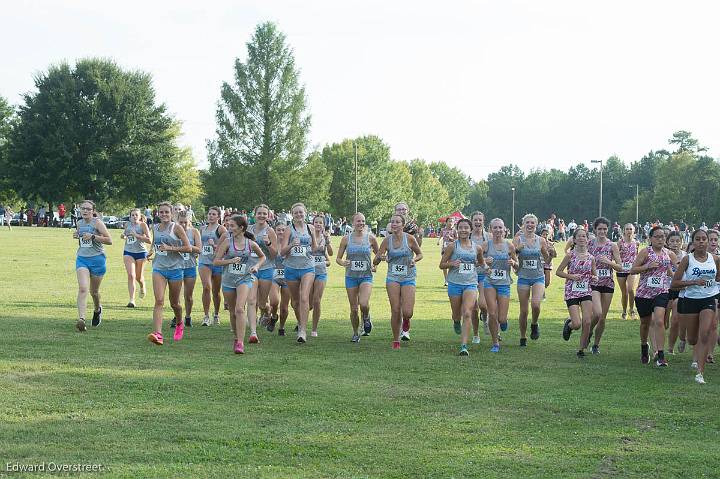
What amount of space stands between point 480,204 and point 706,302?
167556 mm

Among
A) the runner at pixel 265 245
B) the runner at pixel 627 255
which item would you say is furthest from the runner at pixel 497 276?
the runner at pixel 627 255

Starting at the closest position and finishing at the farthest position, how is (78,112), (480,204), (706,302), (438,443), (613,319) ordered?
(438,443)
(706,302)
(613,319)
(78,112)
(480,204)

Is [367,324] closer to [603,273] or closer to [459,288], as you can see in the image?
[459,288]

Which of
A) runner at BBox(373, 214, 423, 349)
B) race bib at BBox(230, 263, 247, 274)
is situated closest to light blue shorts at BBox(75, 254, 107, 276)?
race bib at BBox(230, 263, 247, 274)

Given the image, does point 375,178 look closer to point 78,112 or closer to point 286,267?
point 78,112

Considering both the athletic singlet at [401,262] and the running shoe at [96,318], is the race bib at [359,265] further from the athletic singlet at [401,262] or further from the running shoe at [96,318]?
the running shoe at [96,318]

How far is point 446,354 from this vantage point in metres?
12.9

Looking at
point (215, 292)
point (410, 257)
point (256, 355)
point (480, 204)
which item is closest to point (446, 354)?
point (410, 257)

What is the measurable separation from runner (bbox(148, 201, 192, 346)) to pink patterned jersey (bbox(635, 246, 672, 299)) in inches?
262

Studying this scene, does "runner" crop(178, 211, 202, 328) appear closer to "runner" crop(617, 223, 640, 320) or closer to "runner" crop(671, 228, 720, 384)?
"runner" crop(671, 228, 720, 384)

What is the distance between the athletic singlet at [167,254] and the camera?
1341 centimetres

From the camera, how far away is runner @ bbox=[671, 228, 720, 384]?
11000 millimetres

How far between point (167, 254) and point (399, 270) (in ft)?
11.6

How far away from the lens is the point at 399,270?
44.0ft
